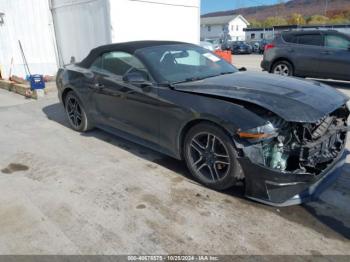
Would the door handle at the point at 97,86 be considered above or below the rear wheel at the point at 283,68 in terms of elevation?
above

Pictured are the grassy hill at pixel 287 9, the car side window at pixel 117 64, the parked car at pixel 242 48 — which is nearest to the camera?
the car side window at pixel 117 64

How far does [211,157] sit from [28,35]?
9.87 meters

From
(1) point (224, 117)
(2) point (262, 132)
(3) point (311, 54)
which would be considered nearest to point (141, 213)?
(1) point (224, 117)

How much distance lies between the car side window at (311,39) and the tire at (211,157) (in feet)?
24.7

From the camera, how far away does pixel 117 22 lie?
8.14 meters

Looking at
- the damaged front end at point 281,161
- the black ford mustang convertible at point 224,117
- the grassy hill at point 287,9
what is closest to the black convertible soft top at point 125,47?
the black ford mustang convertible at point 224,117

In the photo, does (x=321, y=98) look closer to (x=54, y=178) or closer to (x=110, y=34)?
(x=54, y=178)

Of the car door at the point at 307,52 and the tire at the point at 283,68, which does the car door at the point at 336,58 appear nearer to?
the car door at the point at 307,52

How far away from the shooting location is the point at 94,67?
4719mm

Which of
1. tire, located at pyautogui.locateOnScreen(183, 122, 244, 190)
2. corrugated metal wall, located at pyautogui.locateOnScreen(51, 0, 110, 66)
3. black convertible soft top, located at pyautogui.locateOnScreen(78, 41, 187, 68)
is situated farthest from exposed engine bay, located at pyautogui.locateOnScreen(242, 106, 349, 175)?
corrugated metal wall, located at pyautogui.locateOnScreen(51, 0, 110, 66)

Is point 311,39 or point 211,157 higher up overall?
point 311,39

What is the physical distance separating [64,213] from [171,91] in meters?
1.71

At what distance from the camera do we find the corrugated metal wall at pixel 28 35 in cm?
1020

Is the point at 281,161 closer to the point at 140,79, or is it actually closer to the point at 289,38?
the point at 140,79
